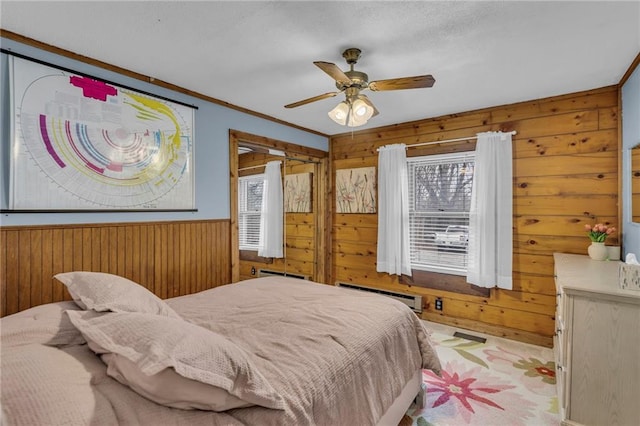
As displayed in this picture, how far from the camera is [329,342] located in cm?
153

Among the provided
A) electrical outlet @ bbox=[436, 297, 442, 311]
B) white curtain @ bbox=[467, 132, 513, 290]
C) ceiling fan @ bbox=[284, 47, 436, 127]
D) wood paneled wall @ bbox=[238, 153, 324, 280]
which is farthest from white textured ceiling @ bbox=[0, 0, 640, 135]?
electrical outlet @ bbox=[436, 297, 442, 311]

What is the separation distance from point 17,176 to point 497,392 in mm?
3527

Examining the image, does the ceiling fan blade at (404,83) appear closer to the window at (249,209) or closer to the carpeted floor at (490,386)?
the window at (249,209)

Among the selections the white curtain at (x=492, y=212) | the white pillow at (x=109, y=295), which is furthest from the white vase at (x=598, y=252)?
the white pillow at (x=109, y=295)

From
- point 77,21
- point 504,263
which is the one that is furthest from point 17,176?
point 504,263

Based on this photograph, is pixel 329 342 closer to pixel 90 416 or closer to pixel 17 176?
pixel 90 416

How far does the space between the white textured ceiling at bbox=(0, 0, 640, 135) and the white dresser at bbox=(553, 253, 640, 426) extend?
1.51m

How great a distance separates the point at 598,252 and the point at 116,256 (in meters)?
3.78

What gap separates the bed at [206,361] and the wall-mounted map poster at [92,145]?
0.87 metres

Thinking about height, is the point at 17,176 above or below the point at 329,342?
above

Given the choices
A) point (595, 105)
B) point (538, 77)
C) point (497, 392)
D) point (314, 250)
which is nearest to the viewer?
point (497, 392)

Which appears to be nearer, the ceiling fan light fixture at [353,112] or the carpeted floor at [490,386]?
the carpeted floor at [490,386]

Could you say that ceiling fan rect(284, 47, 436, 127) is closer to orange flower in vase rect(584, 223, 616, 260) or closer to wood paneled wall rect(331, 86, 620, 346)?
wood paneled wall rect(331, 86, 620, 346)

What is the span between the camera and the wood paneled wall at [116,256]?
1982mm
